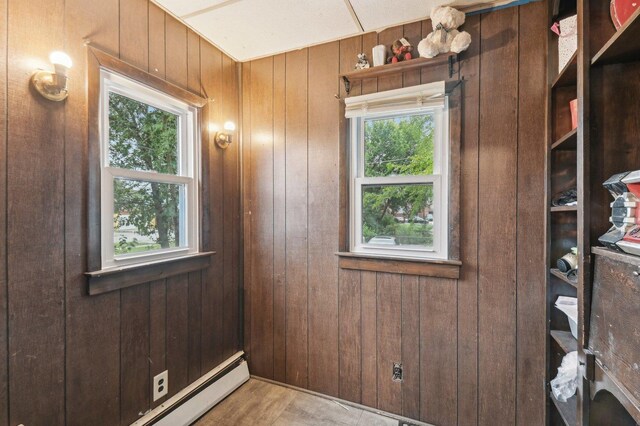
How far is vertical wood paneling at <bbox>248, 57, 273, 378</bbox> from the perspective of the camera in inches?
89.3

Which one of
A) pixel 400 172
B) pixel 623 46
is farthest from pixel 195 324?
pixel 623 46

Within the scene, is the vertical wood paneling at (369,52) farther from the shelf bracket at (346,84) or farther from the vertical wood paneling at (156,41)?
the vertical wood paneling at (156,41)

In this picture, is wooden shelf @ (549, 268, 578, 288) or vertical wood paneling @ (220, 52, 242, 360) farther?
vertical wood paneling @ (220, 52, 242, 360)

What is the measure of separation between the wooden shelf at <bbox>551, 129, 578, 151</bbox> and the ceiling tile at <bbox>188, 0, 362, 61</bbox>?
1339mm

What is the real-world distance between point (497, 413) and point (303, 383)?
1246 millimetres

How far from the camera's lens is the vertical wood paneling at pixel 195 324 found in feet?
6.44

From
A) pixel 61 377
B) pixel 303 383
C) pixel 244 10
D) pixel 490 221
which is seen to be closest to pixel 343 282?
pixel 303 383

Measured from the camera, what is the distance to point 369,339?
198 cm

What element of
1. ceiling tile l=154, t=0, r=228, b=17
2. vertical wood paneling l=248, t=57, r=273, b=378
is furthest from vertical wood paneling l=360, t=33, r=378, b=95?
ceiling tile l=154, t=0, r=228, b=17

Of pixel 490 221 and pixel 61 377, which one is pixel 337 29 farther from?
pixel 61 377

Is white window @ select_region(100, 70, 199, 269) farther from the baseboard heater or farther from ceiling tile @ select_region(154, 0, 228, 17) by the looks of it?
the baseboard heater

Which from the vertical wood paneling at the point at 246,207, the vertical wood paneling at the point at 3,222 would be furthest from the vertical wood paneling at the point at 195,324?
the vertical wood paneling at the point at 3,222

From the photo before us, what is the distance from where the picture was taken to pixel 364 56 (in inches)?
75.9

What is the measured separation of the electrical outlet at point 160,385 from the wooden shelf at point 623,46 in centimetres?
256
